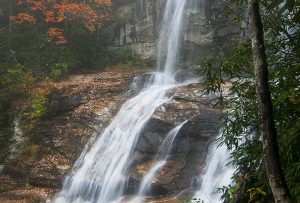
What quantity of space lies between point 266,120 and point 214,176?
7.52m

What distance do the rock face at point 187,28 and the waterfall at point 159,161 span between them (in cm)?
622

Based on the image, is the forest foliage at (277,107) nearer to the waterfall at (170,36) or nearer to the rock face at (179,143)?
the rock face at (179,143)

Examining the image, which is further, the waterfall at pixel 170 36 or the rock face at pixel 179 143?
the waterfall at pixel 170 36

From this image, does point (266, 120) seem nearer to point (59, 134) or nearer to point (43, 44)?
point (59, 134)

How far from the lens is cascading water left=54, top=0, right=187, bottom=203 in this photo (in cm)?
1237

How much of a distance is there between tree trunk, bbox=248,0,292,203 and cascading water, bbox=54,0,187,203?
28.7ft

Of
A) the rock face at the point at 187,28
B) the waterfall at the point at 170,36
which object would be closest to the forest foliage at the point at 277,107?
the rock face at the point at 187,28

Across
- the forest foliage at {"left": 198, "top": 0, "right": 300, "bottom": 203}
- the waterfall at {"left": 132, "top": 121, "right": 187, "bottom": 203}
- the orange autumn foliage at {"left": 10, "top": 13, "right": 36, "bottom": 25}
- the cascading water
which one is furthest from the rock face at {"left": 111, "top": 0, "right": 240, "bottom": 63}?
the forest foliage at {"left": 198, "top": 0, "right": 300, "bottom": 203}

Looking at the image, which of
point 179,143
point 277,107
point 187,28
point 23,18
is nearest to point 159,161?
point 179,143

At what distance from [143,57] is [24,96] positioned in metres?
6.59

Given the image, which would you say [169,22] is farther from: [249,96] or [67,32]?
[249,96]

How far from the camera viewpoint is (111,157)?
13398 millimetres

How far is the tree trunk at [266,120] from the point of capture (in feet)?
12.1

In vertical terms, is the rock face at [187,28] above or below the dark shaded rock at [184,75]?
above
